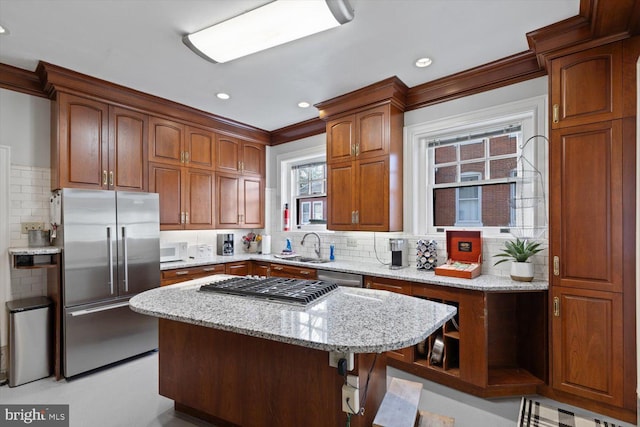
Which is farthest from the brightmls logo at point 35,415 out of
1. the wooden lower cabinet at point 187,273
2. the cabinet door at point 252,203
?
the cabinet door at point 252,203

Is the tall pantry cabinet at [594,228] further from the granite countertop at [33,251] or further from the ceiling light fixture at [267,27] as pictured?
the granite countertop at [33,251]

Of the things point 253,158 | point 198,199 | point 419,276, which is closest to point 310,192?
point 253,158

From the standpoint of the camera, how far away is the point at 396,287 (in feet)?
9.59

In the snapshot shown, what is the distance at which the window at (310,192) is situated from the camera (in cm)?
448

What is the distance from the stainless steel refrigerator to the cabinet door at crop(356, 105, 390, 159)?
2.27m

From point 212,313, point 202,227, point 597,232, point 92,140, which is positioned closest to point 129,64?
point 92,140

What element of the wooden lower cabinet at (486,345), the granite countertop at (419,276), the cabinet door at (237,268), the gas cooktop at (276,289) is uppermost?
the gas cooktop at (276,289)

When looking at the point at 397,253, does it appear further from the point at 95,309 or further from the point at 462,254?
the point at 95,309

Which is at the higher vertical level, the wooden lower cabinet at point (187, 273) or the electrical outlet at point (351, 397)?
the wooden lower cabinet at point (187, 273)

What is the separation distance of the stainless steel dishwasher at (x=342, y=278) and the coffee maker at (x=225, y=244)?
1.59m

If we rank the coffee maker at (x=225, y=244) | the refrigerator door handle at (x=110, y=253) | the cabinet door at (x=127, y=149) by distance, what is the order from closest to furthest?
the refrigerator door handle at (x=110, y=253) → the cabinet door at (x=127, y=149) → the coffee maker at (x=225, y=244)

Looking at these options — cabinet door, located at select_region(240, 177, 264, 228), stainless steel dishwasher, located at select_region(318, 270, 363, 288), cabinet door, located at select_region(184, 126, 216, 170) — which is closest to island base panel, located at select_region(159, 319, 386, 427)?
stainless steel dishwasher, located at select_region(318, 270, 363, 288)

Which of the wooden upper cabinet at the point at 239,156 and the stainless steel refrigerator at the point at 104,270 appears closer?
the stainless steel refrigerator at the point at 104,270

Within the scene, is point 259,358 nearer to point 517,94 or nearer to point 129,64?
point 129,64
